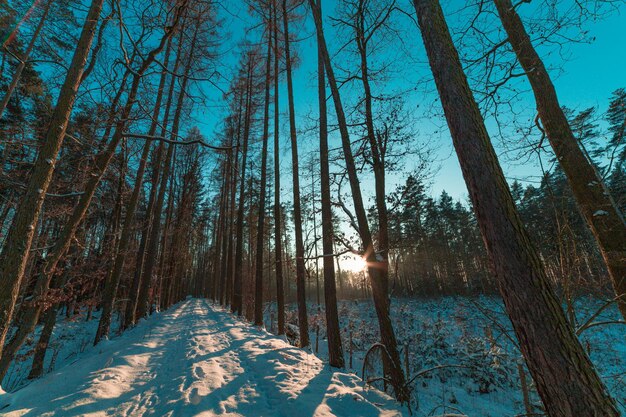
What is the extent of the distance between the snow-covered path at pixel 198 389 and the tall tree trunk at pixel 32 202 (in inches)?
46.5

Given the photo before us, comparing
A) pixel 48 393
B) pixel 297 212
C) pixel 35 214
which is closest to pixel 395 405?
pixel 48 393

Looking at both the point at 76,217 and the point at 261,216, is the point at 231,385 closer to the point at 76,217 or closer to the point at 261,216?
the point at 76,217

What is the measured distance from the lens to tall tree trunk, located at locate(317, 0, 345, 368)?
574cm

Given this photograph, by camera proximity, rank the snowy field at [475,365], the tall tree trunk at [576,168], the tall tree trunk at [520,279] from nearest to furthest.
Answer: the tall tree trunk at [520,279], the tall tree trunk at [576,168], the snowy field at [475,365]

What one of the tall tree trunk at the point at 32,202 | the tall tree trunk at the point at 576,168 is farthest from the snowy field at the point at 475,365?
the tall tree trunk at the point at 32,202

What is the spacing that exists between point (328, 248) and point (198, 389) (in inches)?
148

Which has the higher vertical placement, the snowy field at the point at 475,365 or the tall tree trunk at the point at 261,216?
the tall tree trunk at the point at 261,216

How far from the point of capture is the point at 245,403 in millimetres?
3369

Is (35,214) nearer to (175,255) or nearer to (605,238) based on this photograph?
(605,238)

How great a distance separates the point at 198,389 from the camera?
12.2ft

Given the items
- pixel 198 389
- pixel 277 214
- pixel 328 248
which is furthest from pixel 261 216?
pixel 198 389

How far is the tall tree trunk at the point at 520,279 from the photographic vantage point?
1.82 m

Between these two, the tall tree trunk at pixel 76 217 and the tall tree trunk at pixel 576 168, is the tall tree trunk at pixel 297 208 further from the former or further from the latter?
the tall tree trunk at pixel 576 168

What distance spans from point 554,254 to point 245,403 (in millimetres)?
4592
